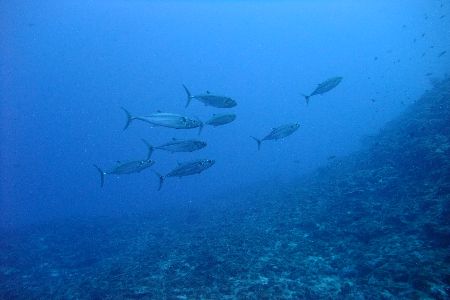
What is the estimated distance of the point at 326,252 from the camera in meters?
7.80

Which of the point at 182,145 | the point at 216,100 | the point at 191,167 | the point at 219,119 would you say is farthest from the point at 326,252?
the point at 216,100

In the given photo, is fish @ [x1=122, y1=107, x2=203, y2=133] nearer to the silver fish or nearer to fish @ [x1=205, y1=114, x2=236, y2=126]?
the silver fish

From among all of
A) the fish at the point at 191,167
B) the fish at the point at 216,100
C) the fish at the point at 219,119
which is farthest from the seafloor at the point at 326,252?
the fish at the point at 216,100

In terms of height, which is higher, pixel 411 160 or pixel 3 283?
pixel 411 160

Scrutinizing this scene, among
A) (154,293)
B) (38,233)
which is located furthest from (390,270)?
(38,233)

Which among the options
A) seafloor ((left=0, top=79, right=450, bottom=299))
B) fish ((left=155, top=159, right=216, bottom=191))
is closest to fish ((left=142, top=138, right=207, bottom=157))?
fish ((left=155, top=159, right=216, bottom=191))

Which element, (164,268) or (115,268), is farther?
(115,268)

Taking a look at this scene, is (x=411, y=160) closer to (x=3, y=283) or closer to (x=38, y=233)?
(x=3, y=283)

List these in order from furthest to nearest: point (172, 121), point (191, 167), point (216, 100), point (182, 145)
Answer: point (216, 100) → point (182, 145) → point (191, 167) → point (172, 121)

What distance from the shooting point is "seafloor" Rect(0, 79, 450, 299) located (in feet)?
19.9

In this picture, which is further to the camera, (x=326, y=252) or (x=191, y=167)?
(x=326, y=252)

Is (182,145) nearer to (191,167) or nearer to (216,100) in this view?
(191,167)

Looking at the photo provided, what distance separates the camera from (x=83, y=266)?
13.4 metres

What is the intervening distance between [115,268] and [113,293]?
1918 millimetres
